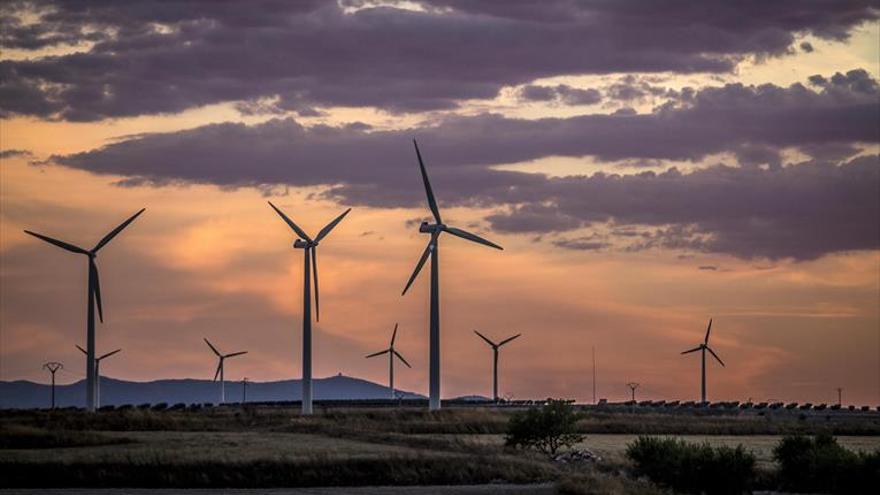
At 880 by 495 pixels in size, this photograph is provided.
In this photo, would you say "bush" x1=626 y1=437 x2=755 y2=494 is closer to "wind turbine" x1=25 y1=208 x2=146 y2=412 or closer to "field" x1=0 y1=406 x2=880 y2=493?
"field" x1=0 y1=406 x2=880 y2=493

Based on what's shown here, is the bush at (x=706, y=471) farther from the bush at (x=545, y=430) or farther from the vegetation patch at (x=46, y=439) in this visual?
the vegetation patch at (x=46, y=439)

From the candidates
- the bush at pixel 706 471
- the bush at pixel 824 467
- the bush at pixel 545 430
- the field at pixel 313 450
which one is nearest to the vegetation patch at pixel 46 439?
the field at pixel 313 450

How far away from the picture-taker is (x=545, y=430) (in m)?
109

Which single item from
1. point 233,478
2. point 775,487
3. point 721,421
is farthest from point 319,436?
point 721,421

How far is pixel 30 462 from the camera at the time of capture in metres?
86.3

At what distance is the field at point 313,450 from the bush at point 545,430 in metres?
3.00

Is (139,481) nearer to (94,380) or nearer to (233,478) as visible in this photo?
(233,478)

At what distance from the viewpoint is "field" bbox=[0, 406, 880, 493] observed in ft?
276

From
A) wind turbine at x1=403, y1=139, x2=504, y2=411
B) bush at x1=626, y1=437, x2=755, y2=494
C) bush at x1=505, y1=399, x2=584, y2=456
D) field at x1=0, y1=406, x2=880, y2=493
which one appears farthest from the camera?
wind turbine at x1=403, y1=139, x2=504, y2=411

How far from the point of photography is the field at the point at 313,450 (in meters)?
84.0

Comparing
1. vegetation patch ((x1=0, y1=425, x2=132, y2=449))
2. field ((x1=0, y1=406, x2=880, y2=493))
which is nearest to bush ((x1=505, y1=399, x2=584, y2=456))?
field ((x1=0, y1=406, x2=880, y2=493))

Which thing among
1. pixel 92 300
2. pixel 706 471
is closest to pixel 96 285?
pixel 92 300

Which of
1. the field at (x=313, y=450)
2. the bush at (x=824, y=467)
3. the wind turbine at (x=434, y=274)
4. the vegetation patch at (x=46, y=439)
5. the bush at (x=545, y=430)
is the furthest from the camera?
the wind turbine at (x=434, y=274)

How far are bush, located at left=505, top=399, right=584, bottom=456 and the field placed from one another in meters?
3.00
